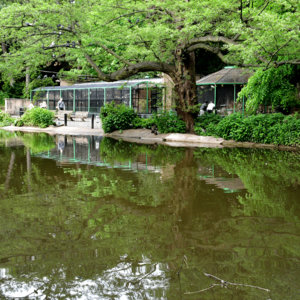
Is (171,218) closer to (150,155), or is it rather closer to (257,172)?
(257,172)

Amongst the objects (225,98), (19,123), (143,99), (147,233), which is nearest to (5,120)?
(19,123)

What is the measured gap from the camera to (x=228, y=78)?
26891 mm

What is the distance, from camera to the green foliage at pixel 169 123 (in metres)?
20.2

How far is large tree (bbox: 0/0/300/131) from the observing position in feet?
49.9

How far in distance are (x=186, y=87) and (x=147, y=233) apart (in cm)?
1576

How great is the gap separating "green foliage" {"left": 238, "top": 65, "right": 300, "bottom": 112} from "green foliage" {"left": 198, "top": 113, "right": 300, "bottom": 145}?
169 centimetres

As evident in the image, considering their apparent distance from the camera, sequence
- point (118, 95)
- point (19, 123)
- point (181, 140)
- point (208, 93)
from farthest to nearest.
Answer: point (118, 95)
point (19, 123)
point (208, 93)
point (181, 140)

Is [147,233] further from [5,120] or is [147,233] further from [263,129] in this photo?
[5,120]

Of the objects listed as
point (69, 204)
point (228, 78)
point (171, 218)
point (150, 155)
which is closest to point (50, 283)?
point (171, 218)

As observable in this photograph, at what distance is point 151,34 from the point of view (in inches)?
669

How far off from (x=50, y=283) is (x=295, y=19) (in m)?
12.8

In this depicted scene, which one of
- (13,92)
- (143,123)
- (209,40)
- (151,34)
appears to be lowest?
(143,123)

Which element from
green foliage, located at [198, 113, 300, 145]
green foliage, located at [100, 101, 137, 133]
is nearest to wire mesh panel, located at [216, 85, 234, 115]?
green foliage, located at [100, 101, 137, 133]

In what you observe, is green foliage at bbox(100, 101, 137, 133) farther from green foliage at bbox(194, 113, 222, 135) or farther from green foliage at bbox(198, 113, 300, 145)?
green foliage at bbox(198, 113, 300, 145)
